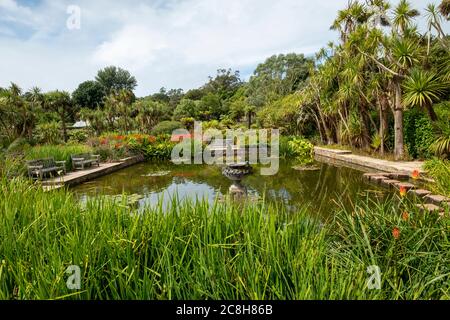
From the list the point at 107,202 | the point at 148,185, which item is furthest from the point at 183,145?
the point at 107,202

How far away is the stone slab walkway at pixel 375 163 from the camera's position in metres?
8.99

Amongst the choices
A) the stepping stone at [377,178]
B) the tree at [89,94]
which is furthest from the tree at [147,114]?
the stepping stone at [377,178]

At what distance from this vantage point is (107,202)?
2.57 metres

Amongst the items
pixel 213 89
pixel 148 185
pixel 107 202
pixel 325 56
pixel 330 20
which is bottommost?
pixel 148 185

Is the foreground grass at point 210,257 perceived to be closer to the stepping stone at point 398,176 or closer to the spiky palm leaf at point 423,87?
the stepping stone at point 398,176

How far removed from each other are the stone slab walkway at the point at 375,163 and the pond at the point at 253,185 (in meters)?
0.82

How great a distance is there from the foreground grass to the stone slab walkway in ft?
24.0

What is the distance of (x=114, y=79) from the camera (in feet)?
148

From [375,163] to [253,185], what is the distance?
16.4 ft

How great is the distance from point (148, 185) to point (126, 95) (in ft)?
64.4

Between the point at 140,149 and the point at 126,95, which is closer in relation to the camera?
the point at 140,149

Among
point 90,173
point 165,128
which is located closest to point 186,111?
point 165,128

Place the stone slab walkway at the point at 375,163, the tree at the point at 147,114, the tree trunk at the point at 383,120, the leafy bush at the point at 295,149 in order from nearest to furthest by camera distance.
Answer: the stone slab walkway at the point at 375,163 < the tree trunk at the point at 383,120 < the leafy bush at the point at 295,149 < the tree at the point at 147,114
